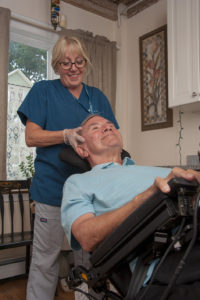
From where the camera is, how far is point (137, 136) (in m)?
3.53

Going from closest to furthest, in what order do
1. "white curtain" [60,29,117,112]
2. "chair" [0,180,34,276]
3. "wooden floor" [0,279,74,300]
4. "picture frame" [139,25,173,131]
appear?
"wooden floor" [0,279,74,300], "chair" [0,180,34,276], "picture frame" [139,25,173,131], "white curtain" [60,29,117,112]

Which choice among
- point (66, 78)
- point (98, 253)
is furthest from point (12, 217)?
point (98, 253)

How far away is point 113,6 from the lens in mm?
3656

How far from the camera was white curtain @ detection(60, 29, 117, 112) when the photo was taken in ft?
10.7

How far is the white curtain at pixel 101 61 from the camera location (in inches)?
128

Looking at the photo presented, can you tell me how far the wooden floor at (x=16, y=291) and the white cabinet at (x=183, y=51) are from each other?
5.89 feet

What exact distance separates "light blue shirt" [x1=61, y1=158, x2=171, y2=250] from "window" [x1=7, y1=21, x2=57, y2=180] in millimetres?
1950

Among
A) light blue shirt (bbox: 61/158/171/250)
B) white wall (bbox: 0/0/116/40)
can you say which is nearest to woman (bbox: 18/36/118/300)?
light blue shirt (bbox: 61/158/171/250)

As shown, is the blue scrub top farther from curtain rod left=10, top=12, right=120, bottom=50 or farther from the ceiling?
the ceiling

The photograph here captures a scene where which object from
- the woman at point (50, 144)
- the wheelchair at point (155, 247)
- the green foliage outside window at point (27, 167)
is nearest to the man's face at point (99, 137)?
the woman at point (50, 144)

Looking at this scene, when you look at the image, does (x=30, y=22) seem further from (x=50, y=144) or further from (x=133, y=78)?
(x=50, y=144)

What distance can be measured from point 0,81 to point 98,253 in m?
2.24

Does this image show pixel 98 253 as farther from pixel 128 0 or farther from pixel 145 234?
pixel 128 0

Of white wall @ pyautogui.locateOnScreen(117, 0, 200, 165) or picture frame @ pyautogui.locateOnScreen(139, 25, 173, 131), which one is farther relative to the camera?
picture frame @ pyautogui.locateOnScreen(139, 25, 173, 131)
